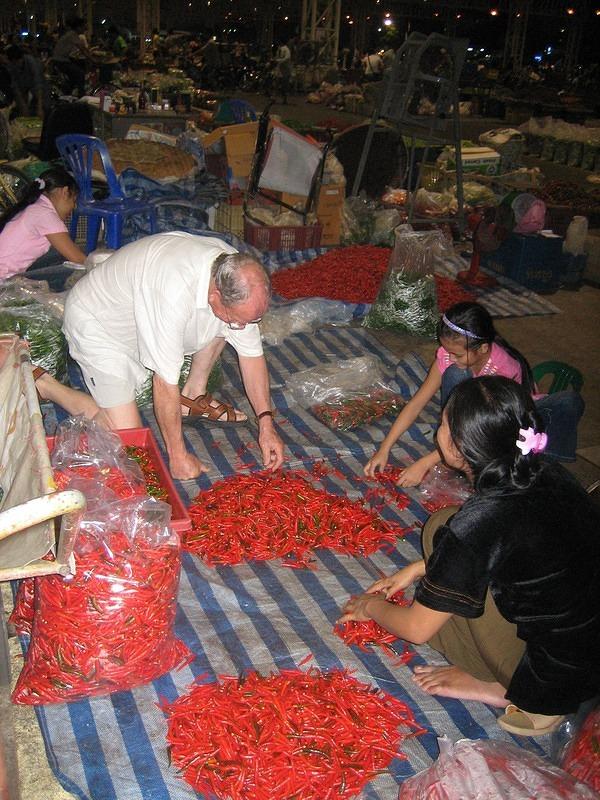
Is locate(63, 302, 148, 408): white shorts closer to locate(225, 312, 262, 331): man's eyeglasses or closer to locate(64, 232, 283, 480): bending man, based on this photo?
locate(64, 232, 283, 480): bending man

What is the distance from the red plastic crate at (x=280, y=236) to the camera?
6719 millimetres

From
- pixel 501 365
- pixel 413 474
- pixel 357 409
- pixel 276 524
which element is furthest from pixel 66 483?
pixel 357 409

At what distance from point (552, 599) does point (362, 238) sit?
18.7 ft

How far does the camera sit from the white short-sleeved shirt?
9.64ft

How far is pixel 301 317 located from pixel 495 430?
336 centimetres

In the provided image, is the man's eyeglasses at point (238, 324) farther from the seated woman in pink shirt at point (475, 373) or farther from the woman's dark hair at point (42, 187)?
the woman's dark hair at point (42, 187)

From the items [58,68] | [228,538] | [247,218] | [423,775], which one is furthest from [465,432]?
[58,68]

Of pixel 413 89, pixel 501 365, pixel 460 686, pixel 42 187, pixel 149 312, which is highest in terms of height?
pixel 413 89

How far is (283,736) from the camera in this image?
6.59ft

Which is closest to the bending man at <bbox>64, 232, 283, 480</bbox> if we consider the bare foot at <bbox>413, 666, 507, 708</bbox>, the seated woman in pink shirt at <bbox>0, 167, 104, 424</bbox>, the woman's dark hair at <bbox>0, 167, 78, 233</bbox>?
the bare foot at <bbox>413, 666, 507, 708</bbox>

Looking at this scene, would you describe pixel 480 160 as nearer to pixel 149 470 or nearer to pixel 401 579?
pixel 149 470

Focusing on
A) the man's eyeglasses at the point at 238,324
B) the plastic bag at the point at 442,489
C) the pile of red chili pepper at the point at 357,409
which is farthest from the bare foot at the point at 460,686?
the pile of red chili pepper at the point at 357,409

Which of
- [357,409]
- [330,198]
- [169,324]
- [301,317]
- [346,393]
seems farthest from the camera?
[330,198]

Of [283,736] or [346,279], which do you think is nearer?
[283,736]
